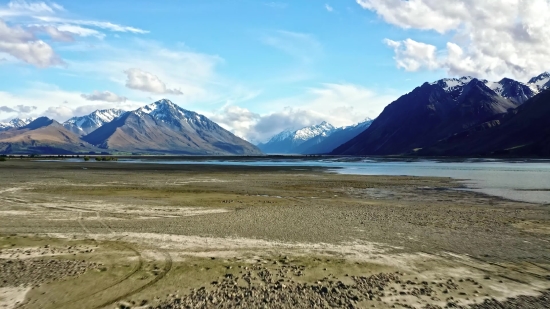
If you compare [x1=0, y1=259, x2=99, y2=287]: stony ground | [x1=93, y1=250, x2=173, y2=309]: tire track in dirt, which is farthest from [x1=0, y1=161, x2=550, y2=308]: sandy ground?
[x1=0, y1=259, x2=99, y2=287]: stony ground

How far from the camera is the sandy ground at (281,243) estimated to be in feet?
47.5

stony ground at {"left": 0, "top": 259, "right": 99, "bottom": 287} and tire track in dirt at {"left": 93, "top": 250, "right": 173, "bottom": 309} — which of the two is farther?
stony ground at {"left": 0, "top": 259, "right": 99, "bottom": 287}

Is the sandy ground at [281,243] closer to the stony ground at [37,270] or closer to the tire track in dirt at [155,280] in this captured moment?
the tire track in dirt at [155,280]

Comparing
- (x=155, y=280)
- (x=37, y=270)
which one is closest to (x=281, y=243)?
(x=155, y=280)

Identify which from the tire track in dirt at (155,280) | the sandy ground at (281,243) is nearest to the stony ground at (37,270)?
the sandy ground at (281,243)

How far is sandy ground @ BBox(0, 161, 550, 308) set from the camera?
47.5ft

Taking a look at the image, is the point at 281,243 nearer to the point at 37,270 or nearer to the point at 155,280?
the point at 155,280

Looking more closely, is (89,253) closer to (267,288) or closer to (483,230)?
(267,288)

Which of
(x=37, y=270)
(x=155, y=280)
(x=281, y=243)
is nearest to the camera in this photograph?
(x=155, y=280)

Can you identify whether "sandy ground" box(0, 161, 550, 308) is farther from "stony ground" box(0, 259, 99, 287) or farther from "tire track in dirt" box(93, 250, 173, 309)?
"stony ground" box(0, 259, 99, 287)

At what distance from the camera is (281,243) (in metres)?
21.7

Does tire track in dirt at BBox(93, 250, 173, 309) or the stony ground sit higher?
the stony ground

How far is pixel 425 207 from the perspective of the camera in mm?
35938

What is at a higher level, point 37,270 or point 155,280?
point 37,270
